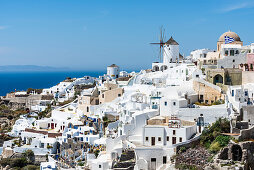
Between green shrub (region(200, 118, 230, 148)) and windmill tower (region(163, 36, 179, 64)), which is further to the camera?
windmill tower (region(163, 36, 179, 64))

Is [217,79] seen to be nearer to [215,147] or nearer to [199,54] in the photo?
[215,147]

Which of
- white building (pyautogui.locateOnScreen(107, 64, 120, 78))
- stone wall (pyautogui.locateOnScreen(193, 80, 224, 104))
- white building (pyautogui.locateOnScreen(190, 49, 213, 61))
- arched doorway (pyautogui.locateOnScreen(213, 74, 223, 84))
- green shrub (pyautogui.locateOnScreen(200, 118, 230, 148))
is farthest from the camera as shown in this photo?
white building (pyautogui.locateOnScreen(107, 64, 120, 78))

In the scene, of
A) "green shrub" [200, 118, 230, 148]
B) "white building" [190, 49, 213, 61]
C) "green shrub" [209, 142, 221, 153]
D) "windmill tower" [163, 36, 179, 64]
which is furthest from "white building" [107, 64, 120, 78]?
"green shrub" [209, 142, 221, 153]

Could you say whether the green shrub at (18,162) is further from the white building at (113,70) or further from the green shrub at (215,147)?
the white building at (113,70)

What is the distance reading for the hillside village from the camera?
82.9ft

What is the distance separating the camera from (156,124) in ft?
92.4

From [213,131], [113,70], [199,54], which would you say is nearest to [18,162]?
[213,131]

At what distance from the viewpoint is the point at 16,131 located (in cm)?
3925

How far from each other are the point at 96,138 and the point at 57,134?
5086 mm

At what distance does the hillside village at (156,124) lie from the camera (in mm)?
25266

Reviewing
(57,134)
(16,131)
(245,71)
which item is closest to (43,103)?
(16,131)

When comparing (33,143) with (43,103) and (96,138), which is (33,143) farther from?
(43,103)

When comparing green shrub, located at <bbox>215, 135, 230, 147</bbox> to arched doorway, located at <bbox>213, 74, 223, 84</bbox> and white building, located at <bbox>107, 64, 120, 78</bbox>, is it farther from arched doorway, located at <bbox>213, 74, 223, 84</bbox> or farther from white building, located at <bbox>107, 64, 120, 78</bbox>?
white building, located at <bbox>107, 64, 120, 78</bbox>

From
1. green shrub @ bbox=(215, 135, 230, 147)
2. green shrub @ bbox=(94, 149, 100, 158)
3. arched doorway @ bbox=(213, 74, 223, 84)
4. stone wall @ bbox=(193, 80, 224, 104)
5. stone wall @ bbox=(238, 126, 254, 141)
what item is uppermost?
arched doorway @ bbox=(213, 74, 223, 84)
